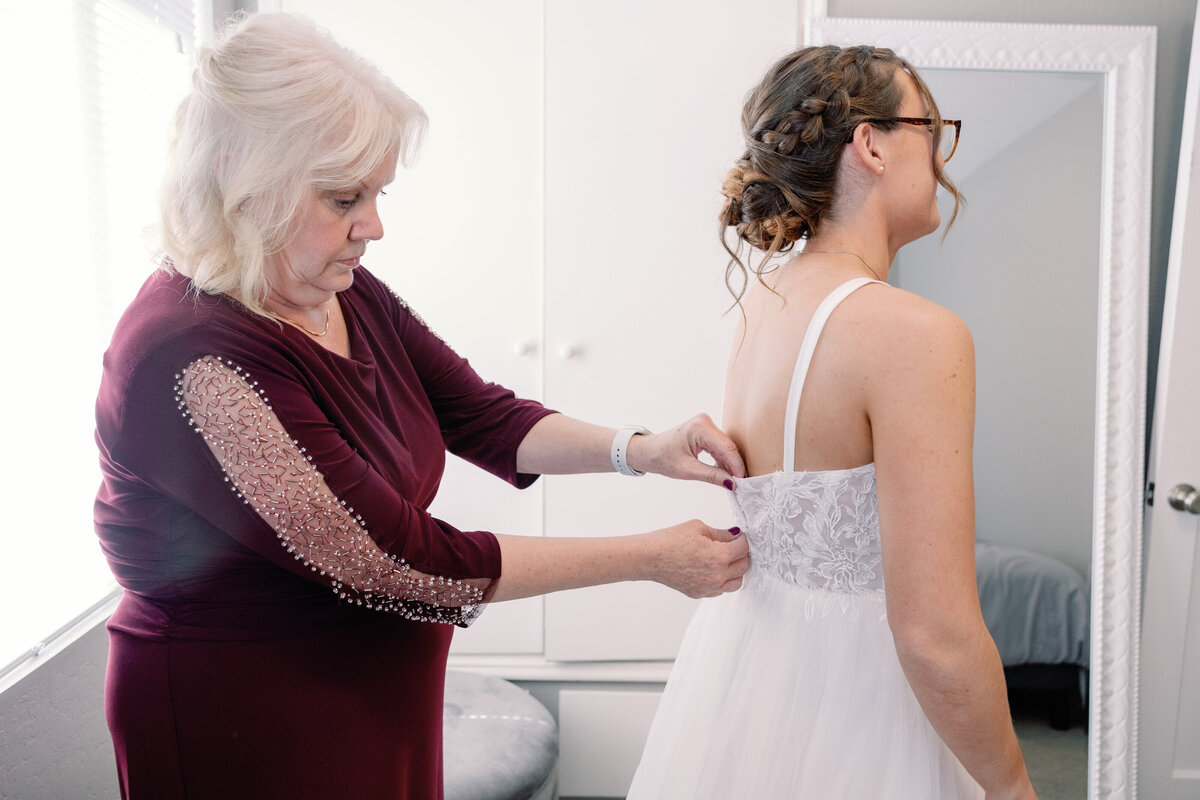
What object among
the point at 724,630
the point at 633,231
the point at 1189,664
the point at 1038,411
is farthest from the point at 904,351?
the point at 1189,664

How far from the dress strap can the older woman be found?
0.53ft

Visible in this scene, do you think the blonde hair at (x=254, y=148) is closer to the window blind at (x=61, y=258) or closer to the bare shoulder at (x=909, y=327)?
the window blind at (x=61, y=258)

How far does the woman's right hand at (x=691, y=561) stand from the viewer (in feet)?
3.57

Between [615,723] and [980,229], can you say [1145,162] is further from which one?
[615,723]

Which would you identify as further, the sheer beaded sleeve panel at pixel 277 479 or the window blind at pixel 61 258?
the window blind at pixel 61 258

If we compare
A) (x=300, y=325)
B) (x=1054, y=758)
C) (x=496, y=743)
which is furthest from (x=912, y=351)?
(x=1054, y=758)

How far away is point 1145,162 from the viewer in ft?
6.67

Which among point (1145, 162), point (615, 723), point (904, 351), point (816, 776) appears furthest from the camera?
point (615, 723)

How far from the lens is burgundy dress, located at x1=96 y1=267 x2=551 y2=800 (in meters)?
0.90

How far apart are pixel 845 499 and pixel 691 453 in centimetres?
32

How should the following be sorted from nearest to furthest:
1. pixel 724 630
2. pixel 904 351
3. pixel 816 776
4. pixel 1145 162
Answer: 1. pixel 904 351
2. pixel 816 776
3. pixel 724 630
4. pixel 1145 162

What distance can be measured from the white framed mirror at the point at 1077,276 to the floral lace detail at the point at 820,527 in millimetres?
1197

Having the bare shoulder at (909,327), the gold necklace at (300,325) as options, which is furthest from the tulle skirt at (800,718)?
the gold necklace at (300,325)

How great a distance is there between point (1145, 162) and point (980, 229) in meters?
0.42
